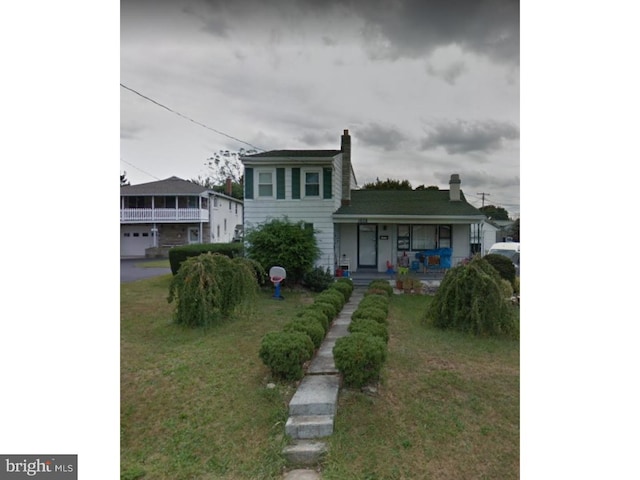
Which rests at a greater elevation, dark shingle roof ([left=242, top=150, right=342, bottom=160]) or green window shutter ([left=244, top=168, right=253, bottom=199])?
dark shingle roof ([left=242, top=150, right=342, bottom=160])

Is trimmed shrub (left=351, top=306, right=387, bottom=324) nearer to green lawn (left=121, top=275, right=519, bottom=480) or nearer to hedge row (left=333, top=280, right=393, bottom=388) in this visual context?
green lawn (left=121, top=275, right=519, bottom=480)

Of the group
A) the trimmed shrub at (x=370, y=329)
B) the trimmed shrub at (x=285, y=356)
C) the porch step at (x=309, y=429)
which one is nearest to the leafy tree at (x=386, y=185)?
the trimmed shrub at (x=370, y=329)

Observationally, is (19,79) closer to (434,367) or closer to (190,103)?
(190,103)

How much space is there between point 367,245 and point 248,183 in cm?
396

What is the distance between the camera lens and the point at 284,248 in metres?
7.48

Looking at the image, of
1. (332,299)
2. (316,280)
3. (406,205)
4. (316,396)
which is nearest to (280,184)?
(316,280)

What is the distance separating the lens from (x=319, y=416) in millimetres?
2473

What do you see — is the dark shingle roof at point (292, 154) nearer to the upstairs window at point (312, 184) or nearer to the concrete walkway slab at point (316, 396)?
the upstairs window at point (312, 184)

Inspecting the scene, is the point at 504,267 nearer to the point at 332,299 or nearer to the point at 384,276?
the point at 384,276

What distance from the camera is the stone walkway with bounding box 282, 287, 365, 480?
214 cm

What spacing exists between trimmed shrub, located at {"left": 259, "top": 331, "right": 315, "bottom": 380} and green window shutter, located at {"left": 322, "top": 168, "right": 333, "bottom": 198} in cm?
570

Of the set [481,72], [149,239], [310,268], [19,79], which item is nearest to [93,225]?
[19,79]

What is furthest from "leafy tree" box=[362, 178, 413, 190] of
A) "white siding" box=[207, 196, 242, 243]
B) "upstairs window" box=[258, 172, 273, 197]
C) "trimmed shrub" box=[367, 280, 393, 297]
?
"trimmed shrub" box=[367, 280, 393, 297]

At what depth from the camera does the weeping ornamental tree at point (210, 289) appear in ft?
15.6
